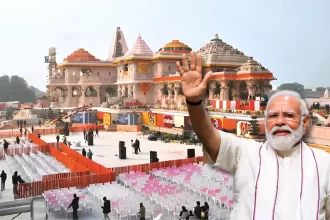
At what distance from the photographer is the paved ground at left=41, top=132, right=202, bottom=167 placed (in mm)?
22094

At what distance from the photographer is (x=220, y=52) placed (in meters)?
42.1

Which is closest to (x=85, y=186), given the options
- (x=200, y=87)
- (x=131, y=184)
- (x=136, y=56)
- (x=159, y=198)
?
(x=131, y=184)

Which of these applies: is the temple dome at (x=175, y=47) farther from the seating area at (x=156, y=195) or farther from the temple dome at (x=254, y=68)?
the seating area at (x=156, y=195)

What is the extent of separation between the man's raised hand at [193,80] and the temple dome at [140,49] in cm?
4672

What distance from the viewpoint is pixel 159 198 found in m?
12.5

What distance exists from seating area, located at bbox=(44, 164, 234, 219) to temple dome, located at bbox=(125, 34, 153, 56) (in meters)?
34.7

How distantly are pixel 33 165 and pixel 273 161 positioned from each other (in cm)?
1845

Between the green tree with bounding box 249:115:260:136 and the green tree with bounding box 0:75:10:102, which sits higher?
the green tree with bounding box 0:75:10:102

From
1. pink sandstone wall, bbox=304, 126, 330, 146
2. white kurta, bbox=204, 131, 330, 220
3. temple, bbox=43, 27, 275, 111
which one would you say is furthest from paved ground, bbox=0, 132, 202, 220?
white kurta, bbox=204, 131, 330, 220

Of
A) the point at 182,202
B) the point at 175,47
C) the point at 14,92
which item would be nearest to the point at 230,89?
the point at 175,47

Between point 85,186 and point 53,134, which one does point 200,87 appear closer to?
point 85,186

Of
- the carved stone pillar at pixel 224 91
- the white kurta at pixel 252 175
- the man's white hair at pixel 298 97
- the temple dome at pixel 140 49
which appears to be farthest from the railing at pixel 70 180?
the temple dome at pixel 140 49

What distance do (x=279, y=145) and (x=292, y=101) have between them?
32 cm

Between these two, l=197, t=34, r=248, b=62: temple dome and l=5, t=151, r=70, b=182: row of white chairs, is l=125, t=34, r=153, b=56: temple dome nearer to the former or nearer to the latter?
l=197, t=34, r=248, b=62: temple dome
